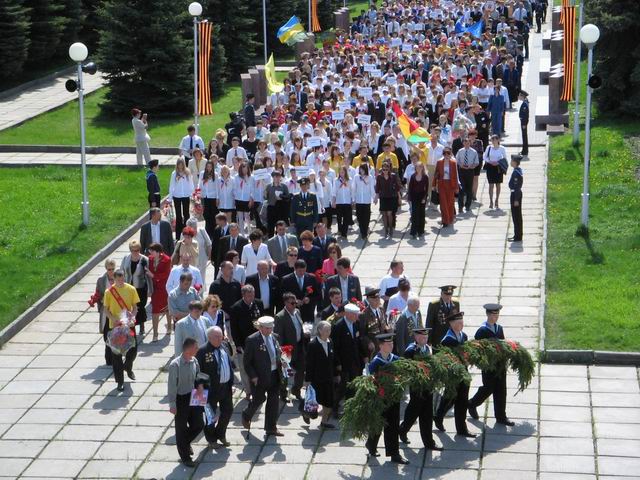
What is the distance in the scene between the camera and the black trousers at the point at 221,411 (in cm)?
1552

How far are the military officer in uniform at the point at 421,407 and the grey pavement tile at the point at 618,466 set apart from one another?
1.88 m

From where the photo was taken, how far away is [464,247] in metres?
24.5

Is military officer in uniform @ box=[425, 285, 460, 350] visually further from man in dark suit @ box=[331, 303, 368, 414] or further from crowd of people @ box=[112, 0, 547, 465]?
man in dark suit @ box=[331, 303, 368, 414]

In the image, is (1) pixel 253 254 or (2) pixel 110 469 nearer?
(2) pixel 110 469

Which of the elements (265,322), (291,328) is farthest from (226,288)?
(265,322)

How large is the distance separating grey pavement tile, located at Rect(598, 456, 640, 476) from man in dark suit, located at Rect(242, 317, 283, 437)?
3.84 metres

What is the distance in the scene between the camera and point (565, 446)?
15477mm

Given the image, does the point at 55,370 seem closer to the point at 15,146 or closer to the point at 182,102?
the point at 15,146

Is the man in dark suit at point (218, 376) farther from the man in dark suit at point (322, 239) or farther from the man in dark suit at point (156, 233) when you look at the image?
the man in dark suit at point (156, 233)

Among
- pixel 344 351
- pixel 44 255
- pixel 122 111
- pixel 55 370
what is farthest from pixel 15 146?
pixel 344 351

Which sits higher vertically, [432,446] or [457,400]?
[457,400]

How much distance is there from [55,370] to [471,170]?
10.8m

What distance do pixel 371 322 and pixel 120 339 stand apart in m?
3.39

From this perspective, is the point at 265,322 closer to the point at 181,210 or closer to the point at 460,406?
the point at 460,406
